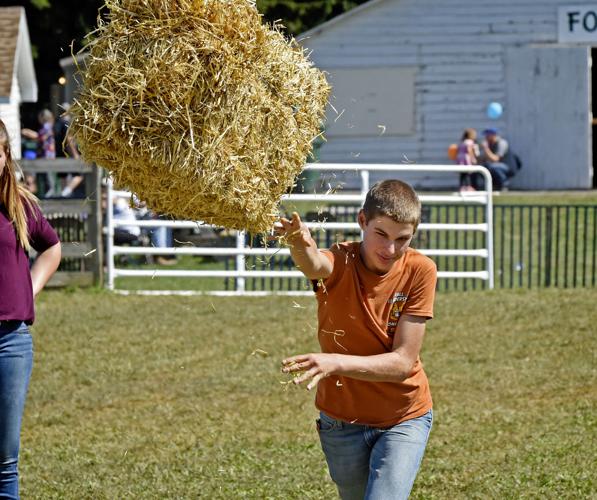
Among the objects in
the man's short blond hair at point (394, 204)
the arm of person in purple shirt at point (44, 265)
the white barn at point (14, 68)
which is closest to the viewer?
the man's short blond hair at point (394, 204)

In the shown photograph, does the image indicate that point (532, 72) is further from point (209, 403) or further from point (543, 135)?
point (209, 403)

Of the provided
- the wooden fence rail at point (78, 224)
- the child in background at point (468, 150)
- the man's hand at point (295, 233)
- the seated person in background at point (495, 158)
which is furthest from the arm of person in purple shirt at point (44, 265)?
the seated person in background at point (495, 158)

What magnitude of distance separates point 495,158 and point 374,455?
21.0 m

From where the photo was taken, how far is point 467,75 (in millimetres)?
27531

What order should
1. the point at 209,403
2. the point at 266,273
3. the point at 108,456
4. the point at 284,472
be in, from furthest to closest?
the point at 266,273 → the point at 209,403 → the point at 108,456 → the point at 284,472

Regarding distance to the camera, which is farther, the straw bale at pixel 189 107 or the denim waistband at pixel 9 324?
the denim waistband at pixel 9 324

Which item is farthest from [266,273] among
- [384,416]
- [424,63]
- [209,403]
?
[424,63]

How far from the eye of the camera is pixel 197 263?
57.0 feet

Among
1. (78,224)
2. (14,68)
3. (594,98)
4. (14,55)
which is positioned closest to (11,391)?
(78,224)

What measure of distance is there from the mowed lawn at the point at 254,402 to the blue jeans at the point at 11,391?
1.28m

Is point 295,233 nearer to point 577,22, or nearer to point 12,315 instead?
point 12,315

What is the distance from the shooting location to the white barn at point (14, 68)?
2562cm

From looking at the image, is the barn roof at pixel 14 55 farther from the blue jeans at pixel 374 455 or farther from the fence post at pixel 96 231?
the blue jeans at pixel 374 455

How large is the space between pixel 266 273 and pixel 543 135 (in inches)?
565
